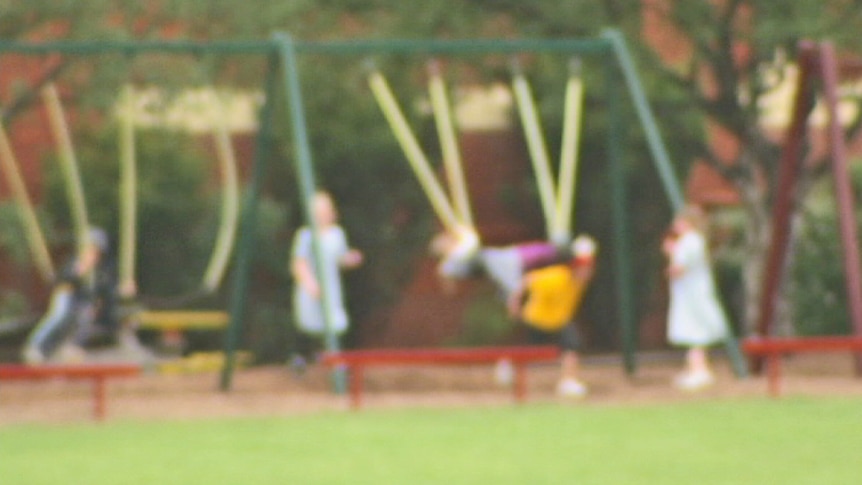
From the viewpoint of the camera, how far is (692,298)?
66.0ft

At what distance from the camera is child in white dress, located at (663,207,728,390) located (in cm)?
1977

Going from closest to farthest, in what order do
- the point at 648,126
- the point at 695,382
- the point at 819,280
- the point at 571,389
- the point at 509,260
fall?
the point at 571,389 < the point at 648,126 < the point at 695,382 < the point at 509,260 < the point at 819,280

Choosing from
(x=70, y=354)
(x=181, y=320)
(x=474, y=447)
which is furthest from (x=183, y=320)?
(x=474, y=447)

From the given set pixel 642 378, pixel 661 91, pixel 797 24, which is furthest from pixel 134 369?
pixel 661 91

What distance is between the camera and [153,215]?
26172 millimetres

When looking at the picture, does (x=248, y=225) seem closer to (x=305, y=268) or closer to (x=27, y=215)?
(x=305, y=268)

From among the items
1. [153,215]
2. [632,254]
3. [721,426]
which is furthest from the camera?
[632,254]

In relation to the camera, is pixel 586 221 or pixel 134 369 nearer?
pixel 134 369

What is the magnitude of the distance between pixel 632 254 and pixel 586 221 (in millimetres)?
693

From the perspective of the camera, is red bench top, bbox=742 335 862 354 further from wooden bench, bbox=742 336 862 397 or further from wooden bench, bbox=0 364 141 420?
wooden bench, bbox=0 364 141 420

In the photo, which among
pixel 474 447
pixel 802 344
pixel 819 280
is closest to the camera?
pixel 474 447

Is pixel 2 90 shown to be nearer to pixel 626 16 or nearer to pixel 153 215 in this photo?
pixel 153 215

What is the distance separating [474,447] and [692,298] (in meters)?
6.64

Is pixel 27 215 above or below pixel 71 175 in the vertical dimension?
below
